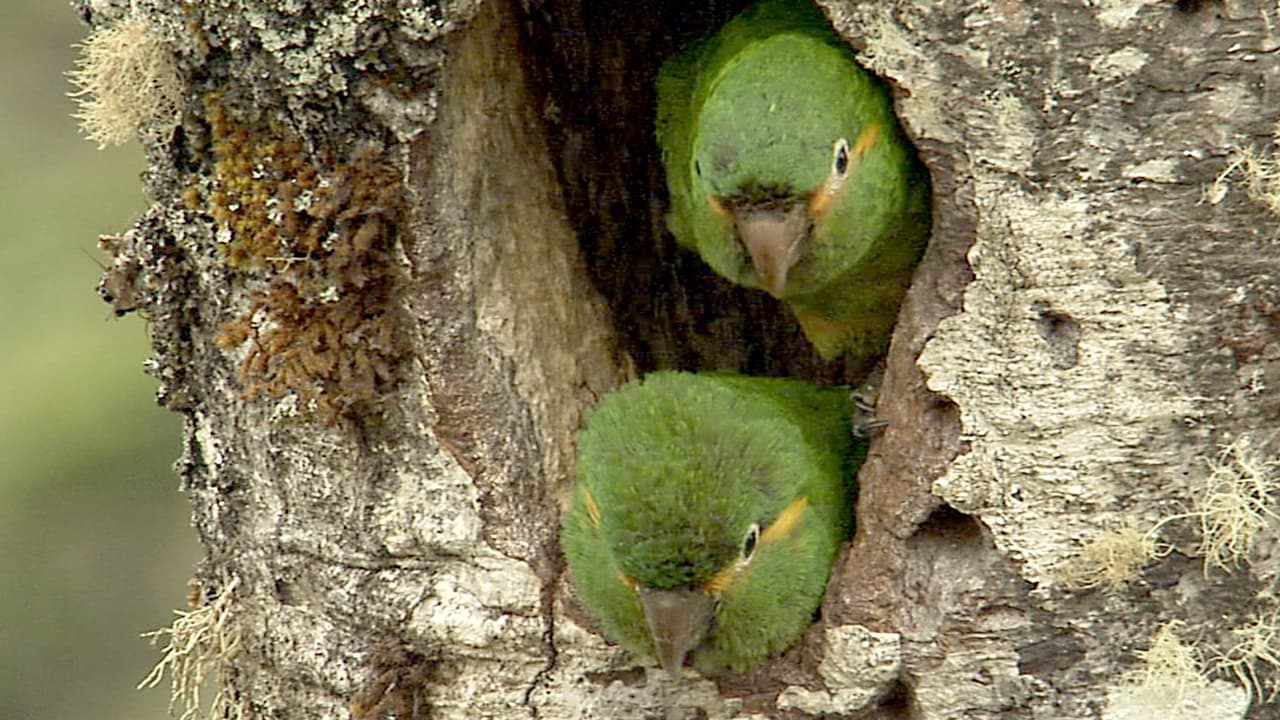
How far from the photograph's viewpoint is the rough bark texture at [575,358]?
3.19 meters

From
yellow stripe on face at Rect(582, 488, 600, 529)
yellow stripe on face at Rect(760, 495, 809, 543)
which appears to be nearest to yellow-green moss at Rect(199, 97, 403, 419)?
yellow stripe on face at Rect(582, 488, 600, 529)

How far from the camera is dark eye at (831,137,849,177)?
145 inches

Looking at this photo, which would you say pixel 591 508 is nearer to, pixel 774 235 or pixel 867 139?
pixel 774 235

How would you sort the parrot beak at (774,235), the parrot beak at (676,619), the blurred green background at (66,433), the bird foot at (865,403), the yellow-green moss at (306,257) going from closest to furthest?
the parrot beak at (676,619)
the yellow-green moss at (306,257)
the parrot beak at (774,235)
the bird foot at (865,403)
the blurred green background at (66,433)

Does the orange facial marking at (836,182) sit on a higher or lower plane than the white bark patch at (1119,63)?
lower

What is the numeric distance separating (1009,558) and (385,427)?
155 cm

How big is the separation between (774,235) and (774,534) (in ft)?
2.38

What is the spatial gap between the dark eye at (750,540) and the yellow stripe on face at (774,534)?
0.02 metres

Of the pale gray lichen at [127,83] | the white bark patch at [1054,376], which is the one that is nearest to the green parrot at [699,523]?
the white bark patch at [1054,376]

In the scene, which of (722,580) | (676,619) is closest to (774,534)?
(722,580)

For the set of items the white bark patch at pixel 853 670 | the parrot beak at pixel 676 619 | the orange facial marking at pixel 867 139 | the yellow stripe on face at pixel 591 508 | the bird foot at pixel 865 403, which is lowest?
the white bark patch at pixel 853 670

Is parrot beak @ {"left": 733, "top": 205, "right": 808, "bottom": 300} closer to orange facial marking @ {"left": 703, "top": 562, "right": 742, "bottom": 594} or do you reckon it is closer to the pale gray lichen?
orange facial marking @ {"left": 703, "top": 562, "right": 742, "bottom": 594}

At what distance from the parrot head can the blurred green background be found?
14.6ft

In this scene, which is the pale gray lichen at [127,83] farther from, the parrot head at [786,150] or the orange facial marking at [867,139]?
the orange facial marking at [867,139]
